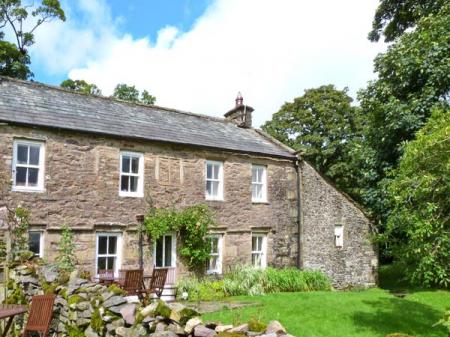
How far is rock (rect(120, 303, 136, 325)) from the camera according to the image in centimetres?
664

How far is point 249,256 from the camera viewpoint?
55.5 feet

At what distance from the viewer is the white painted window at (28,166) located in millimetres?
12375

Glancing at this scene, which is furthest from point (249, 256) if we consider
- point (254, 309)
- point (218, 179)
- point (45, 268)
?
point (45, 268)

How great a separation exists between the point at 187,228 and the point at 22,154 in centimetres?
567

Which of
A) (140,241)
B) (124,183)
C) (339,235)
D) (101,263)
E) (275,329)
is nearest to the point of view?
(275,329)

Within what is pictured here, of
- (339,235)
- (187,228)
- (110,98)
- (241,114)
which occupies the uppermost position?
(241,114)

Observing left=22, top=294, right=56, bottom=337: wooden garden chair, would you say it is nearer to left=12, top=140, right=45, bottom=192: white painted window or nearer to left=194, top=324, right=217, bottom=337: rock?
left=194, top=324, right=217, bottom=337: rock

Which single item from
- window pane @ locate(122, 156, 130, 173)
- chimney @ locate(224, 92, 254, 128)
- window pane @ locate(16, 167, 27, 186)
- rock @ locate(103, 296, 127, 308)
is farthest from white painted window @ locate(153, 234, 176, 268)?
chimney @ locate(224, 92, 254, 128)

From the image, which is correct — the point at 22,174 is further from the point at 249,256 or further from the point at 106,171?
the point at 249,256

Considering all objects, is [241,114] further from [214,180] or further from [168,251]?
[168,251]

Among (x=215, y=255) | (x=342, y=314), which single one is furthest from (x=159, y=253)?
(x=342, y=314)

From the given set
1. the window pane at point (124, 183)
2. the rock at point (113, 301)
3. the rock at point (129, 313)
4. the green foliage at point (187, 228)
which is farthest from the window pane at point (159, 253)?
the rock at point (129, 313)

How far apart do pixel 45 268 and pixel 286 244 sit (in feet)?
34.7

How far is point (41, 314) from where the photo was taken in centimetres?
770
